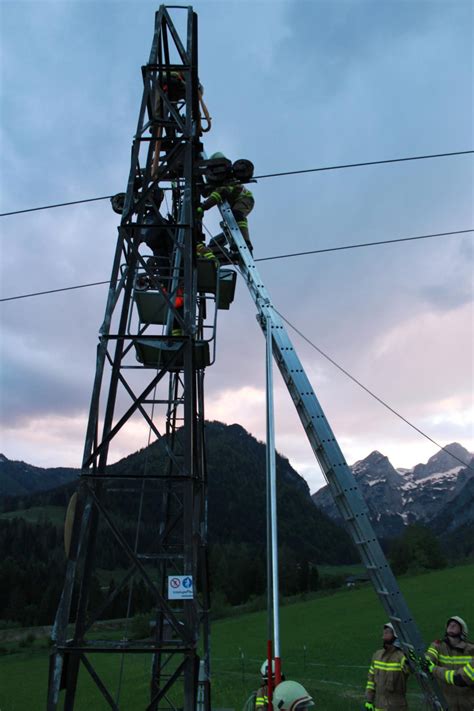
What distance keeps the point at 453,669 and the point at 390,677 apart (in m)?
1.61

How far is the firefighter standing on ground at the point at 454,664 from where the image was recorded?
6582 millimetres

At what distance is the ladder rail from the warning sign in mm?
2115

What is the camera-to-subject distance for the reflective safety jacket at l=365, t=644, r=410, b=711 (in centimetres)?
809

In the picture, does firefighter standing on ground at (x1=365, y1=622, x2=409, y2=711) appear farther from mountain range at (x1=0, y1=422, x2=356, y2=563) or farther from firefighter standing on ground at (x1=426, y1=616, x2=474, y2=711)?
mountain range at (x1=0, y1=422, x2=356, y2=563)

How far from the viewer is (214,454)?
194 meters

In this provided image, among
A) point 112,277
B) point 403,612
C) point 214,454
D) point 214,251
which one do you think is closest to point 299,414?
point 403,612

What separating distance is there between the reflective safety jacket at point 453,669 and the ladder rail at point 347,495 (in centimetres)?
17

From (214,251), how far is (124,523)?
422 ft

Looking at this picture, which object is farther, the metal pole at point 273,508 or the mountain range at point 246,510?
the mountain range at point 246,510

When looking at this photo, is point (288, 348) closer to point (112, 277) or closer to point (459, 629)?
point (112, 277)

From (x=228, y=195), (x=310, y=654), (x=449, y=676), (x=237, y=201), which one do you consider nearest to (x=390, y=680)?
(x=449, y=676)

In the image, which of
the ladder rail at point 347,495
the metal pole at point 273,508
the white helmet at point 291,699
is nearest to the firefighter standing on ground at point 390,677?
the ladder rail at point 347,495

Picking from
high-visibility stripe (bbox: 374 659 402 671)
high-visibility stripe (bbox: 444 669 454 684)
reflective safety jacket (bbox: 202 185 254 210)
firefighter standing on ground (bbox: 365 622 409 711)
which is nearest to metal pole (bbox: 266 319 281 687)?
high-visibility stripe (bbox: 444 669 454 684)

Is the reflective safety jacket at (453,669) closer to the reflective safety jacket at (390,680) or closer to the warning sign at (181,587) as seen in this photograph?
the reflective safety jacket at (390,680)
